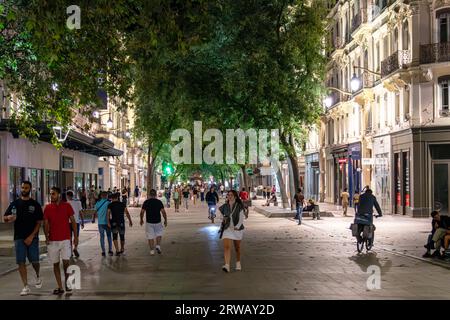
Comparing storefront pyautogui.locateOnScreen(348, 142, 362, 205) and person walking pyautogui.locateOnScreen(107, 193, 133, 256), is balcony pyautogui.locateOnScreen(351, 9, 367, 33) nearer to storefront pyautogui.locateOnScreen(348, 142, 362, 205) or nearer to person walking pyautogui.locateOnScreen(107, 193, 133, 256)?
storefront pyautogui.locateOnScreen(348, 142, 362, 205)

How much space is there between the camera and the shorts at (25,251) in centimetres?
1179

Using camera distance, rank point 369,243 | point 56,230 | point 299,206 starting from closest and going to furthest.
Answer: point 56,230 < point 369,243 < point 299,206

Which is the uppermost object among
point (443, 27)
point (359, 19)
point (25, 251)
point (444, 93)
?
point (359, 19)

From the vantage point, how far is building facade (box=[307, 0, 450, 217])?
34.8 meters

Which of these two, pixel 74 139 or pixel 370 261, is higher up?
pixel 74 139

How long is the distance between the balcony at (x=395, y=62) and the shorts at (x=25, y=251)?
27.1m

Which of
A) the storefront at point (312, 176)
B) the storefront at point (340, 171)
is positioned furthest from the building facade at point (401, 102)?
the storefront at point (312, 176)

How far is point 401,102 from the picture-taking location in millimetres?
37281

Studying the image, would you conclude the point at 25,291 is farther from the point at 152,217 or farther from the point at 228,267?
the point at 152,217

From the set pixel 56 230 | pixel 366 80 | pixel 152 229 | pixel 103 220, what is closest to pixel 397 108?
pixel 366 80

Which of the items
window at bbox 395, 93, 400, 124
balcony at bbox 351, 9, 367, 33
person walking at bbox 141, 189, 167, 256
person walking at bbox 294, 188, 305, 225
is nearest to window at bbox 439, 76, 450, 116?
window at bbox 395, 93, 400, 124

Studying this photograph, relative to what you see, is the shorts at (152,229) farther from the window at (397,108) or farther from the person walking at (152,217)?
the window at (397,108)

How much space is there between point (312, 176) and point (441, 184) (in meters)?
30.8
